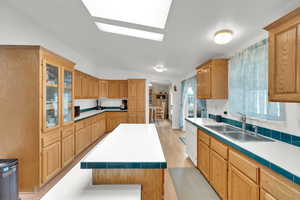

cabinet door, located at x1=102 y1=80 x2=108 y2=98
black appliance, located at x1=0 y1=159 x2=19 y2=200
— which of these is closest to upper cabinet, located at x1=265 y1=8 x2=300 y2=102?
black appliance, located at x1=0 y1=159 x2=19 y2=200

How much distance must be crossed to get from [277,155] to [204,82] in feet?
7.06

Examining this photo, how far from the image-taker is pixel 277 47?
1.44 meters

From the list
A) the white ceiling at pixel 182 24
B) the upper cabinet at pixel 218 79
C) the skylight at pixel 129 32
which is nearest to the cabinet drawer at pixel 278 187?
the white ceiling at pixel 182 24

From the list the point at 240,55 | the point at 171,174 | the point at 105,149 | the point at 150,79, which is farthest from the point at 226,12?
the point at 150,79

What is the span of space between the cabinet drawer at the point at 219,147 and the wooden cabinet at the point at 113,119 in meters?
4.29

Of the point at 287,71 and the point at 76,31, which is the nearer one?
the point at 287,71

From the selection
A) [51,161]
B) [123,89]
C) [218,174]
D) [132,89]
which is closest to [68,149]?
[51,161]

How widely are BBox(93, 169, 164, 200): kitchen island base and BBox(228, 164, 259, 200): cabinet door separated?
2.84ft

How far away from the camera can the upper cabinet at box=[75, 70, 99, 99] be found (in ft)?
13.7

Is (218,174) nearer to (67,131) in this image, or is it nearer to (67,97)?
(67,131)

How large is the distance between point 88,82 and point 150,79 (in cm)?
266

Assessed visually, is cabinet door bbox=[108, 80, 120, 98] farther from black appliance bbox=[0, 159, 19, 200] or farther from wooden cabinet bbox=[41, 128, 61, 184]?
black appliance bbox=[0, 159, 19, 200]

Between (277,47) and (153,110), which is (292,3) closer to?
(277,47)

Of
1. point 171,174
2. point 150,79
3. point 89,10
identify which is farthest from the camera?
point 150,79
